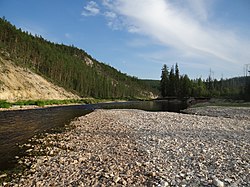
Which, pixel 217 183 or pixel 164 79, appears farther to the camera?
pixel 164 79

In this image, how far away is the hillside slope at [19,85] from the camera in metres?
65.2

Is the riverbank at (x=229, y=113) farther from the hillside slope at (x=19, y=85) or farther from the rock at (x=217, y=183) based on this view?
the hillside slope at (x=19, y=85)

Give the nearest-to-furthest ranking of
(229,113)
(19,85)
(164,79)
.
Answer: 1. (229,113)
2. (19,85)
3. (164,79)

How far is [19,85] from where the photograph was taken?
7206cm

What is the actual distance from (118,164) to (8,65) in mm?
81593

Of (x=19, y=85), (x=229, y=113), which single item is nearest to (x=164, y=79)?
(x=19, y=85)

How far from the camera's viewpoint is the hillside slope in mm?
65250

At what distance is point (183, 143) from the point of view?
594 inches

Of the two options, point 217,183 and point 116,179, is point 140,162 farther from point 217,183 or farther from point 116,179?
point 217,183

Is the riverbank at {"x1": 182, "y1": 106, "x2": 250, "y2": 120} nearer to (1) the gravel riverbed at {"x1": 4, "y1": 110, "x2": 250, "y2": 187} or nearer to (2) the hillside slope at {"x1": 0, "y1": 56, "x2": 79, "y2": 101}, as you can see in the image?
(1) the gravel riverbed at {"x1": 4, "y1": 110, "x2": 250, "y2": 187}

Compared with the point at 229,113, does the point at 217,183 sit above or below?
below

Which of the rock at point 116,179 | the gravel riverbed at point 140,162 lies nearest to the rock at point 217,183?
the gravel riverbed at point 140,162

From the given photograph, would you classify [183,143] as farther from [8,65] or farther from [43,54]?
[43,54]

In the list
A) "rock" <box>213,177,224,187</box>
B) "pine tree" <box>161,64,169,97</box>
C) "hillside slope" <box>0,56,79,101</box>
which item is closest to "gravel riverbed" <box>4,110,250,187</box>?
"rock" <box>213,177,224,187</box>
